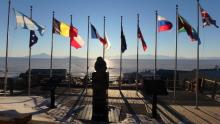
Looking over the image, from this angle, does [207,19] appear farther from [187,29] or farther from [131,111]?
[131,111]

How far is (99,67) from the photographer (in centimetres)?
1459

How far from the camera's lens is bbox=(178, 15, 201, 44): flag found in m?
19.1

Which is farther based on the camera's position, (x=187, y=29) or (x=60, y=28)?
(x=60, y=28)

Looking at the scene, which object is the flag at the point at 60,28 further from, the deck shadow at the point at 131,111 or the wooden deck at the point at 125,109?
the deck shadow at the point at 131,111

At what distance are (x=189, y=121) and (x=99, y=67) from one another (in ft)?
14.1

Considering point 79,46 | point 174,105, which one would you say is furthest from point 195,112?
point 79,46

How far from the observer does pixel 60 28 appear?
911 inches

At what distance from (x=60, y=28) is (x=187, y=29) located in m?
8.12

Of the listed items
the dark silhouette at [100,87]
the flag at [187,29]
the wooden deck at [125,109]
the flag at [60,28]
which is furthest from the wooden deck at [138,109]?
the flag at [60,28]

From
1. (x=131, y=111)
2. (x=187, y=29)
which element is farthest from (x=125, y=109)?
(x=187, y=29)

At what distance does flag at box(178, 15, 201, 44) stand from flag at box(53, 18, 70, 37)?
7.36 meters

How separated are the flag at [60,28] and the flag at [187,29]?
7359 millimetres

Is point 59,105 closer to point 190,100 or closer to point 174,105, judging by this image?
point 174,105

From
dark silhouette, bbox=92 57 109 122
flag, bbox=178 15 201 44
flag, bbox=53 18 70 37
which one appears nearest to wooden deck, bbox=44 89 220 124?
dark silhouette, bbox=92 57 109 122
